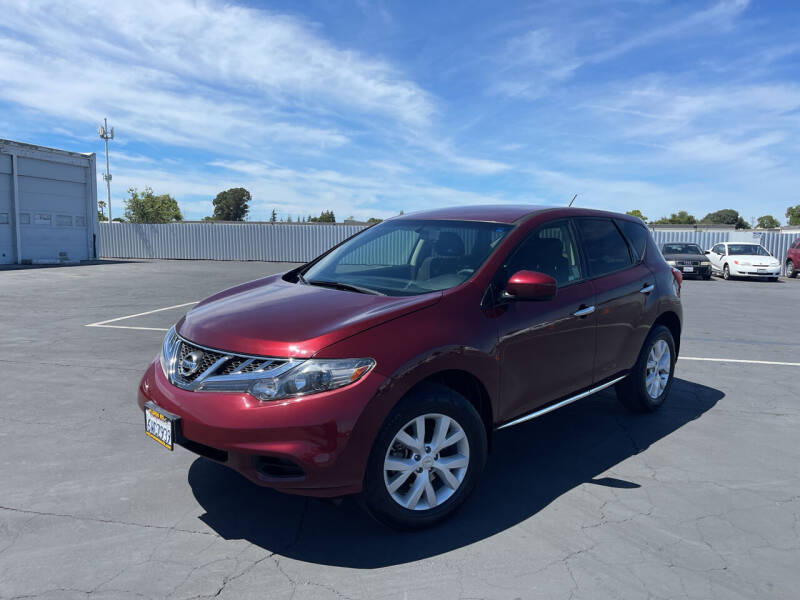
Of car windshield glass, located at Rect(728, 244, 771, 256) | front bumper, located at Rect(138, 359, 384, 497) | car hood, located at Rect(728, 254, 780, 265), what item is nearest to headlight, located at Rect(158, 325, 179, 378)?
front bumper, located at Rect(138, 359, 384, 497)

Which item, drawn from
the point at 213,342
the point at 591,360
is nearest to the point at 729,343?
the point at 591,360

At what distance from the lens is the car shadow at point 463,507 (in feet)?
9.89

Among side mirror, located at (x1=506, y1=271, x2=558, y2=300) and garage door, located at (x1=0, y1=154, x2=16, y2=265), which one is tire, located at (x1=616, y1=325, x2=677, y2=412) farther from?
garage door, located at (x1=0, y1=154, x2=16, y2=265)

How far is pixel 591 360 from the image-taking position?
4238mm

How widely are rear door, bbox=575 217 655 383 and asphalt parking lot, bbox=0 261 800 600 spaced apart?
645 millimetres

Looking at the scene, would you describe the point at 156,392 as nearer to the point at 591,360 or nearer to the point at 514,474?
the point at 514,474

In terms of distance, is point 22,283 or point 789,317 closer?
point 789,317

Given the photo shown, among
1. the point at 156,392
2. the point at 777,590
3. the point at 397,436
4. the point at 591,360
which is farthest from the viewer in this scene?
the point at 591,360

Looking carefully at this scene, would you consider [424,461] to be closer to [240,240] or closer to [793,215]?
[240,240]

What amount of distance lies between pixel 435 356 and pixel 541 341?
0.95 meters

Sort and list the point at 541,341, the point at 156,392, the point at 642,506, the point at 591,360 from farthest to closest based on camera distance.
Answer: the point at 591,360 < the point at 541,341 < the point at 642,506 < the point at 156,392

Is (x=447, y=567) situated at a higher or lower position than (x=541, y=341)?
lower

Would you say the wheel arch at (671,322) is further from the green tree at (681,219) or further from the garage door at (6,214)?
the green tree at (681,219)

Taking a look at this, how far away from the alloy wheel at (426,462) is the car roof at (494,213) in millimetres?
1531
